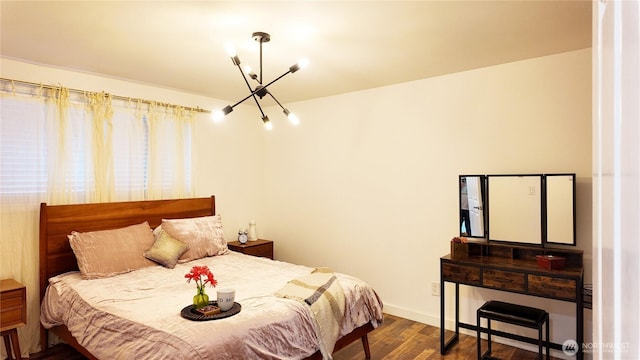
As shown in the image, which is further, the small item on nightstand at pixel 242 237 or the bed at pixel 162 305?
the small item on nightstand at pixel 242 237

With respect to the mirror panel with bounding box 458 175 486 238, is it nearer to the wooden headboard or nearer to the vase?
the vase

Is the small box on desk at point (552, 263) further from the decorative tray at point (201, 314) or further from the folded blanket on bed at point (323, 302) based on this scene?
the decorative tray at point (201, 314)

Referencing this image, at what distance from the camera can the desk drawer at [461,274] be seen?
300 centimetres

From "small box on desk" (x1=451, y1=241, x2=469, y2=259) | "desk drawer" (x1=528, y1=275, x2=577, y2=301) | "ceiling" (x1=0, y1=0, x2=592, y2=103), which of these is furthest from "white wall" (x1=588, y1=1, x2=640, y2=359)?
"small box on desk" (x1=451, y1=241, x2=469, y2=259)

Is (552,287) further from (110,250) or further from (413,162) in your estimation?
(110,250)

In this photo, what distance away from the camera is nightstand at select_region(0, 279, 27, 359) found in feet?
8.92

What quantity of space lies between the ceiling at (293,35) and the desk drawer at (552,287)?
1.72 metres

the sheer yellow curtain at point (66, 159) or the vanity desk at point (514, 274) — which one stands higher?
the sheer yellow curtain at point (66, 159)

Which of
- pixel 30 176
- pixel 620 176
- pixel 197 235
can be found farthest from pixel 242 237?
pixel 620 176

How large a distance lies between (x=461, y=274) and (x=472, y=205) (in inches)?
25.6

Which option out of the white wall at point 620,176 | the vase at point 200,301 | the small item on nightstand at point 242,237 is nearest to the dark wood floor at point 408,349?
the vase at point 200,301

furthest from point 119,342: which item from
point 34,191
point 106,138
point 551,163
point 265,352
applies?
point 551,163

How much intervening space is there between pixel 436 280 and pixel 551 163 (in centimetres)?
149

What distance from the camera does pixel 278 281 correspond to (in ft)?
9.93
